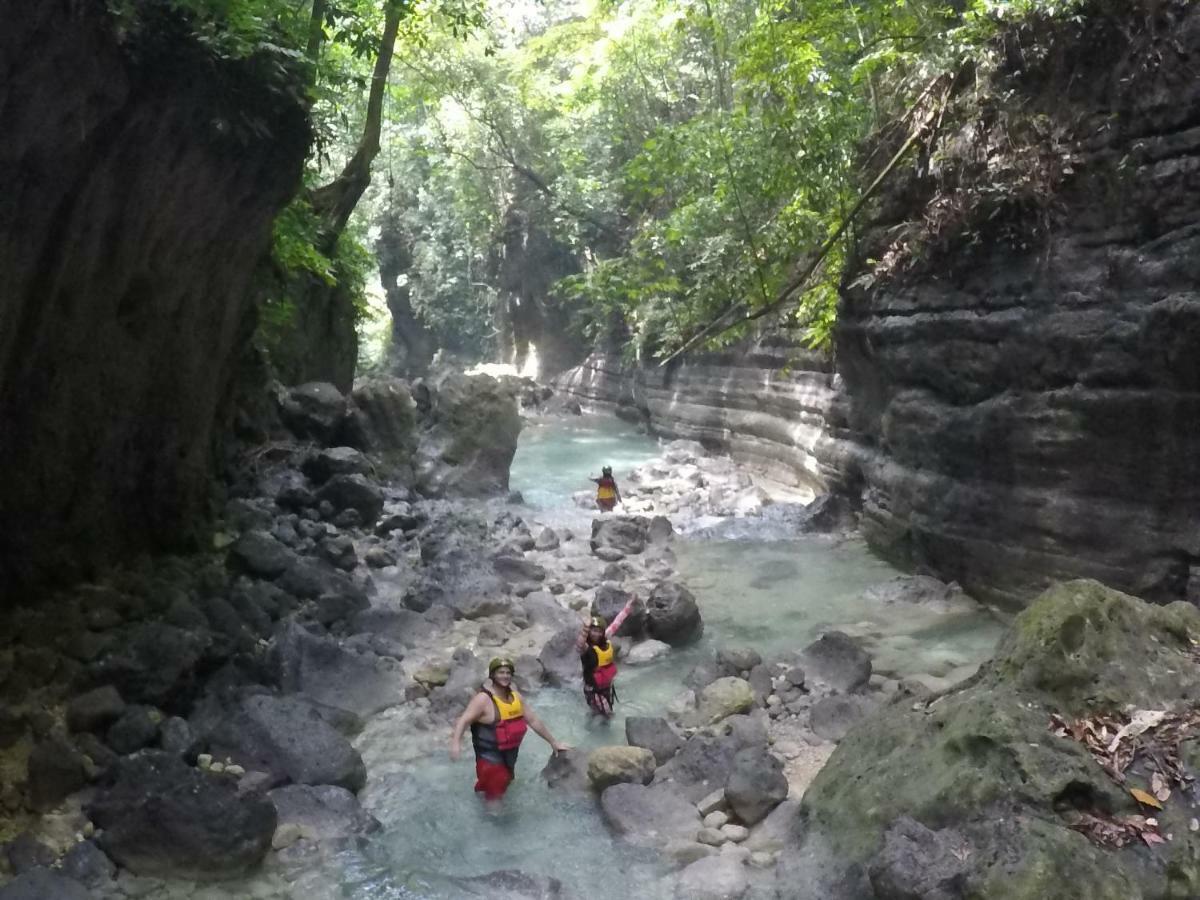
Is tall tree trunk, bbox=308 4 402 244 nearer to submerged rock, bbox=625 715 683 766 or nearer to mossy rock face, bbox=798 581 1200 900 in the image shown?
submerged rock, bbox=625 715 683 766

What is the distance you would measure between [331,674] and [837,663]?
4.17 m

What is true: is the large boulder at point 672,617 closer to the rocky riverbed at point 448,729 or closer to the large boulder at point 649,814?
the rocky riverbed at point 448,729

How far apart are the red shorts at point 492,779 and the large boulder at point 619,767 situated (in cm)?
57

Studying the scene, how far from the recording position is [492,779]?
5.99 meters

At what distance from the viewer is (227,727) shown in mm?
6102

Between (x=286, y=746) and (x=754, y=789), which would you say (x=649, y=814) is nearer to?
(x=754, y=789)

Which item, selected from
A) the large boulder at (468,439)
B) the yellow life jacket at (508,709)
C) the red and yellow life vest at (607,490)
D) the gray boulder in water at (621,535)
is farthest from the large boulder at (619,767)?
the large boulder at (468,439)

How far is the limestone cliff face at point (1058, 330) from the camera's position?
7.28 metres

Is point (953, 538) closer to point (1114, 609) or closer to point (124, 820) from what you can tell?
point (1114, 609)

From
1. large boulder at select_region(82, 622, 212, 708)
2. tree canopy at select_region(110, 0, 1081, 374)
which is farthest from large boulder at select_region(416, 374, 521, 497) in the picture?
large boulder at select_region(82, 622, 212, 708)

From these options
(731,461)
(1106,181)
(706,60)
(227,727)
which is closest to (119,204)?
(227,727)

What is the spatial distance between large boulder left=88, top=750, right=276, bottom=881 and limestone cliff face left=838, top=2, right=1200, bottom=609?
22.5ft

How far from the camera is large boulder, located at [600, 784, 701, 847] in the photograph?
17.6 feet

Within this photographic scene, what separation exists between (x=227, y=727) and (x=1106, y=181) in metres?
8.16
